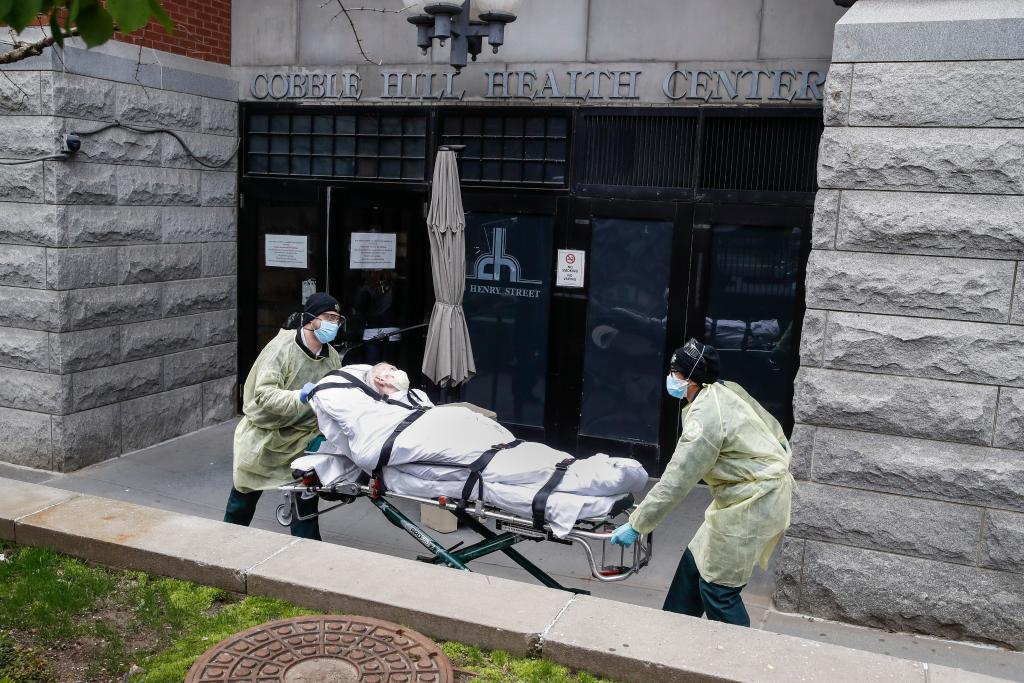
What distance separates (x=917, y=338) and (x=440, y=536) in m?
3.71

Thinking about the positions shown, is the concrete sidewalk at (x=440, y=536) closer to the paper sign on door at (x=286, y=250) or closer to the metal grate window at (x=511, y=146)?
the paper sign on door at (x=286, y=250)

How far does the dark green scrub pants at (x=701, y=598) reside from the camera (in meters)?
5.11

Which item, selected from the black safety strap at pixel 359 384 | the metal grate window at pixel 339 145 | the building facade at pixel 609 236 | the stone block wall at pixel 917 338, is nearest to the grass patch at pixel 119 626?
the black safety strap at pixel 359 384

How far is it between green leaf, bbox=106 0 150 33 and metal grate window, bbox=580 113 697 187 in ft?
19.5

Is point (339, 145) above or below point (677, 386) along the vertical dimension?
above

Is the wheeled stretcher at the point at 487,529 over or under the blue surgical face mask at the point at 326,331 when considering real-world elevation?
under

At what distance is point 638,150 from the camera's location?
8.59 m

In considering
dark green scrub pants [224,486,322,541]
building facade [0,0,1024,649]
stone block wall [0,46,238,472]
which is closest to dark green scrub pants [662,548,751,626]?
building facade [0,0,1024,649]

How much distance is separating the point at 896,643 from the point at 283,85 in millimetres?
7483

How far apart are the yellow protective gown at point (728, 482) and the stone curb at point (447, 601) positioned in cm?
65

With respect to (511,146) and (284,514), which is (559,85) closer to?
(511,146)

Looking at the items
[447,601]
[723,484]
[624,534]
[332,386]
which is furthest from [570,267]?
[447,601]

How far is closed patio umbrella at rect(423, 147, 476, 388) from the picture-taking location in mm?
7652

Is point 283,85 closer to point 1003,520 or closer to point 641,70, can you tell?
point 641,70
